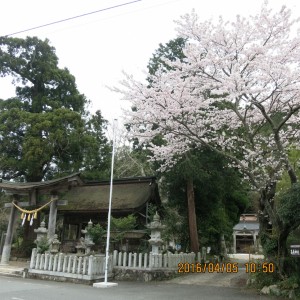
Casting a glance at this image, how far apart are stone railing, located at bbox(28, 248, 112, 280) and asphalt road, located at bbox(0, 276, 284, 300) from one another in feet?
2.15

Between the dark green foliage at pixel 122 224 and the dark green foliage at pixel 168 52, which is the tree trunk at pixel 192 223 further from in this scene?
the dark green foliage at pixel 168 52

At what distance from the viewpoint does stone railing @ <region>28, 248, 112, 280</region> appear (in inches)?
459

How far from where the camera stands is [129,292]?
9602 millimetres

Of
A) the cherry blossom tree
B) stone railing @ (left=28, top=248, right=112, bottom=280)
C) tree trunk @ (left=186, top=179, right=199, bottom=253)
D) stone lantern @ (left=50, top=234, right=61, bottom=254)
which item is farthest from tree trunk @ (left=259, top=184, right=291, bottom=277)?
stone lantern @ (left=50, top=234, right=61, bottom=254)

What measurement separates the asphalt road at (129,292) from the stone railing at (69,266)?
2.15ft

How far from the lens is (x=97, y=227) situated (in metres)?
13.6

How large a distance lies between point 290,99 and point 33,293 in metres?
9.56

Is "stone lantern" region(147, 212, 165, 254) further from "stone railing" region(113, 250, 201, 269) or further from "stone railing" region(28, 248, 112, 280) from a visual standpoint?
"stone railing" region(28, 248, 112, 280)

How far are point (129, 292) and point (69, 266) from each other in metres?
3.46

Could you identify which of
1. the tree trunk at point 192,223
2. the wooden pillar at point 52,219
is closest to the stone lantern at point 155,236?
the tree trunk at point 192,223

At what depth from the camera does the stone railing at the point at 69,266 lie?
1165 centimetres

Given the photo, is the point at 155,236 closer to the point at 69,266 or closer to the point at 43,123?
the point at 69,266

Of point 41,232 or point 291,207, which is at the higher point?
point 291,207

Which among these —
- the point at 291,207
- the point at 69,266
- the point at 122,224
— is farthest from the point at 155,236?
the point at 291,207
